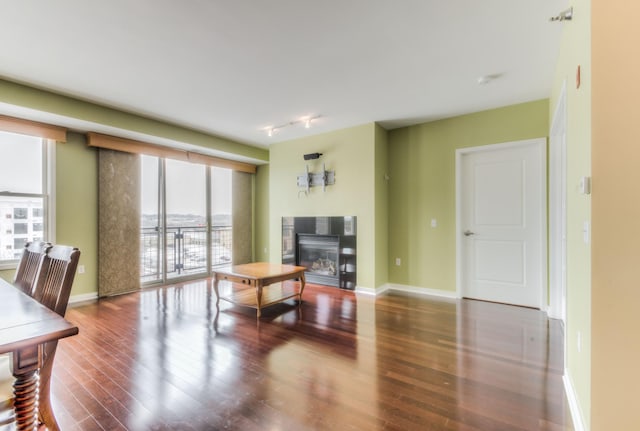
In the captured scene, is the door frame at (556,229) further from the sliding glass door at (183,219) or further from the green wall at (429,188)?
the sliding glass door at (183,219)

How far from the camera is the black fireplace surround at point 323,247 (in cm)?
446

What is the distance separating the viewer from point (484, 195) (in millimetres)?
3865

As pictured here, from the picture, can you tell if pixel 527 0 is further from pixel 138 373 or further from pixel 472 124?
pixel 138 373

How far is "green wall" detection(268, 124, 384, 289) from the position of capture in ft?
14.0

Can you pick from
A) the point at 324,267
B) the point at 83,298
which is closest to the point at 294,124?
the point at 324,267

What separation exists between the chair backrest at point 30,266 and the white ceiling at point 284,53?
163 cm

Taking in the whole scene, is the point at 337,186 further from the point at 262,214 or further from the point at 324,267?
the point at 262,214

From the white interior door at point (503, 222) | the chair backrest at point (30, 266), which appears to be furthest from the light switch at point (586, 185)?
the chair backrest at point (30, 266)

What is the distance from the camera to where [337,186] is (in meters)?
4.61

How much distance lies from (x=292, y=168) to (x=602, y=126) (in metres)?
4.26

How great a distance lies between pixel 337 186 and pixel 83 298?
12.9 feet

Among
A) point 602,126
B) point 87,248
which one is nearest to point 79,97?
point 87,248

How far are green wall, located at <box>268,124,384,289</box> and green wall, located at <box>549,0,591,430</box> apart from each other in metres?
2.45

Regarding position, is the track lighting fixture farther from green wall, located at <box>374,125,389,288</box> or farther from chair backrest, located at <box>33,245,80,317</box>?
chair backrest, located at <box>33,245,80,317</box>
